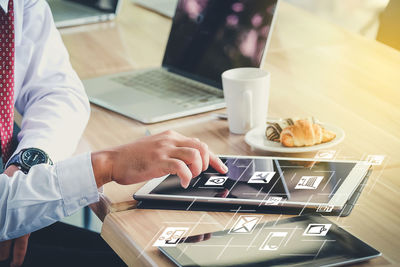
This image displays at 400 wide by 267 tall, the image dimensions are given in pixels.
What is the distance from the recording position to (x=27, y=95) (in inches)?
53.3

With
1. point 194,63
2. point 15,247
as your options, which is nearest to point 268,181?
point 15,247

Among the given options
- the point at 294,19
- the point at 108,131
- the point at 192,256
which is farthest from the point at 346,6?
the point at 192,256

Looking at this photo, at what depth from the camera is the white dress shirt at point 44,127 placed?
0.98m

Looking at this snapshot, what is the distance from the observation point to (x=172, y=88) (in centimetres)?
144

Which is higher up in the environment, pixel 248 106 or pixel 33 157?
pixel 248 106

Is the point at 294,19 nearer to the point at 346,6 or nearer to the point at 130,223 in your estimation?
the point at 130,223

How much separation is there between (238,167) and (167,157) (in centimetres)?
13

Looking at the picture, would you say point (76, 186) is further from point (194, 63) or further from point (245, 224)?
point (194, 63)
